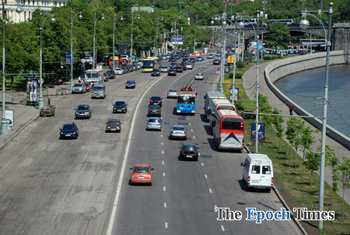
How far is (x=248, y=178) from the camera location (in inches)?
1630

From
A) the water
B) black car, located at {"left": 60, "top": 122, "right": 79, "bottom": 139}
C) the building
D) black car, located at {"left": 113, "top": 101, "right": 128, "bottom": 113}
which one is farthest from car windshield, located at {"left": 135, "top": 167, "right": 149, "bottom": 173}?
the building

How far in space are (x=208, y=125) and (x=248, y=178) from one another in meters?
28.1

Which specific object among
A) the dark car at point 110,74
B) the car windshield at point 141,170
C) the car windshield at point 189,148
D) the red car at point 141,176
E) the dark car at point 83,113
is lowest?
the red car at point 141,176

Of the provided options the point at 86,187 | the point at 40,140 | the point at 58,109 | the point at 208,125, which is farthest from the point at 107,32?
the point at 86,187

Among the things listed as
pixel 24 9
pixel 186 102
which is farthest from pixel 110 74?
pixel 24 9

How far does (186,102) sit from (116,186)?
32.9 m

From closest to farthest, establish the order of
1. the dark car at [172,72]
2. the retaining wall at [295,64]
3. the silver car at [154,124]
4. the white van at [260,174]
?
the white van at [260,174]
the silver car at [154,124]
the dark car at [172,72]
the retaining wall at [295,64]

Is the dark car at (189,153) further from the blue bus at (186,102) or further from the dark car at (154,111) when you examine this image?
the blue bus at (186,102)

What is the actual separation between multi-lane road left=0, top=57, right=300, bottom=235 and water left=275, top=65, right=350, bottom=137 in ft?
67.5

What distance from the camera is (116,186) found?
42.1 metres

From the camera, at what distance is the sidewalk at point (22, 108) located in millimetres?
60184

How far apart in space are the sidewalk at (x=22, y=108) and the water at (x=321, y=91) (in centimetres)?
3173

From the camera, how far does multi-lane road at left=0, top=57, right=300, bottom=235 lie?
110 ft

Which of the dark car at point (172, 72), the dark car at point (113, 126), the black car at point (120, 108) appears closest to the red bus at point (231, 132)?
the dark car at point (113, 126)
